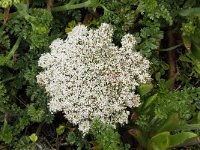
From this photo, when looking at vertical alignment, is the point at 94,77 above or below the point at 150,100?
above

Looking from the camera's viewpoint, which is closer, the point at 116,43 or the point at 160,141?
the point at 160,141

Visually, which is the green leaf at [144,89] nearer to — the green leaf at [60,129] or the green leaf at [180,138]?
the green leaf at [180,138]

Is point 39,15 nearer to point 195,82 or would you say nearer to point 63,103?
point 63,103

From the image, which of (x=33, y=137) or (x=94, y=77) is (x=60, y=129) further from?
(x=94, y=77)

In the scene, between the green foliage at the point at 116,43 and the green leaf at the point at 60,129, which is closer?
the green foliage at the point at 116,43

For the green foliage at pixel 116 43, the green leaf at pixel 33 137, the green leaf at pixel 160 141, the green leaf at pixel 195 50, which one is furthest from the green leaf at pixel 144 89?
the green leaf at pixel 33 137

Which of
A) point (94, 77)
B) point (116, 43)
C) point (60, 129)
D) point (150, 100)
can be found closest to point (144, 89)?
point (150, 100)
